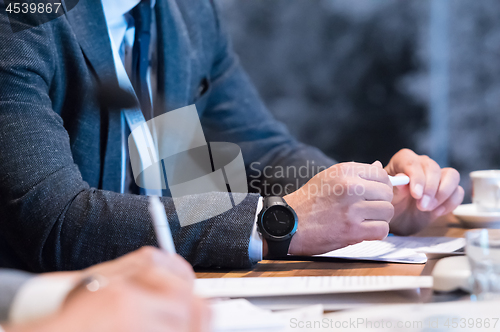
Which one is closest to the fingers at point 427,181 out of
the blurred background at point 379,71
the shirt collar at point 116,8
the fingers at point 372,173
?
the fingers at point 372,173

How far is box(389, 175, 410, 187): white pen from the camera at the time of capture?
700 millimetres

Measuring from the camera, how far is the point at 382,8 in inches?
80.9

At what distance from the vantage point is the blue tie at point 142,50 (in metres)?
0.89

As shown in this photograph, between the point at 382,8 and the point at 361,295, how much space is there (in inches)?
77.2

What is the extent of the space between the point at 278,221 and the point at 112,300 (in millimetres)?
388

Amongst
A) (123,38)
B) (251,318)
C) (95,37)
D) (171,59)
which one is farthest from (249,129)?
(251,318)

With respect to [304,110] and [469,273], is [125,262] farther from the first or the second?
[304,110]

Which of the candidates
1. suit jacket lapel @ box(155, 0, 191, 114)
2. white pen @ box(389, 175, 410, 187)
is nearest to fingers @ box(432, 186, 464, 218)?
white pen @ box(389, 175, 410, 187)

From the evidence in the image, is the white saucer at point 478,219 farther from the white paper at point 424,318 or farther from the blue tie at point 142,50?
the blue tie at point 142,50

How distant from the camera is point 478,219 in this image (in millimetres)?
832

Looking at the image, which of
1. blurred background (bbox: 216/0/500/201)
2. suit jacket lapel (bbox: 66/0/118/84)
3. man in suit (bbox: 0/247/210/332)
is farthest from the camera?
blurred background (bbox: 216/0/500/201)

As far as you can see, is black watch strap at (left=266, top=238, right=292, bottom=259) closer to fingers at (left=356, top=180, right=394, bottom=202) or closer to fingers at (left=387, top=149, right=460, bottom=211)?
fingers at (left=356, top=180, right=394, bottom=202)

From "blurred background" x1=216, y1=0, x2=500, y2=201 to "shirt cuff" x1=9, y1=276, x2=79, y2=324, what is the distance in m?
1.89

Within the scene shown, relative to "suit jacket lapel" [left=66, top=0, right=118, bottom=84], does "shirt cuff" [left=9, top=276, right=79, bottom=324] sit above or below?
below
